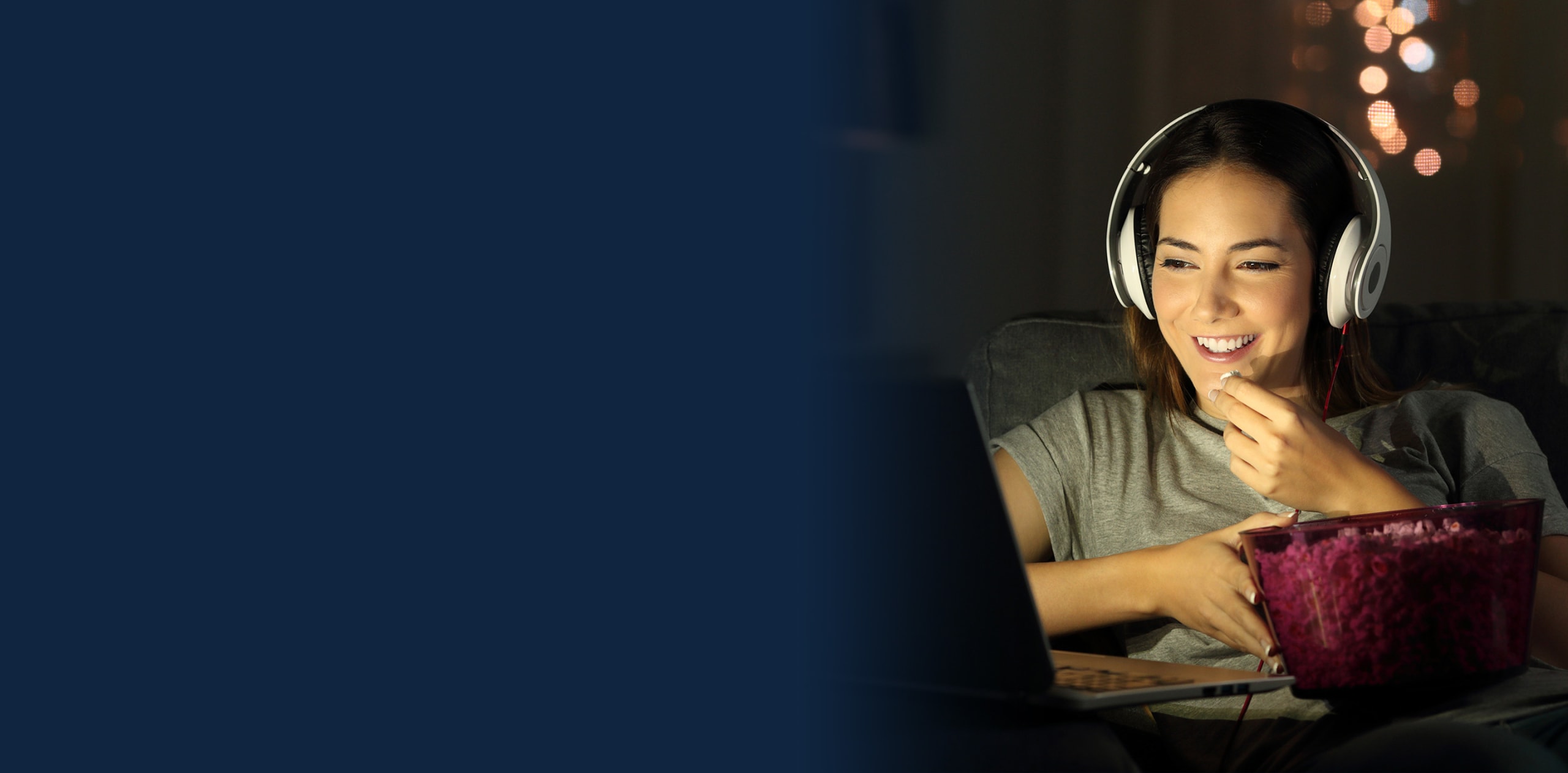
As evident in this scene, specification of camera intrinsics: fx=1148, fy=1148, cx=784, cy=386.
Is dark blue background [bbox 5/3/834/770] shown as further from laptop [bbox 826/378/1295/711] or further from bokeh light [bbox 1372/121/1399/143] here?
bokeh light [bbox 1372/121/1399/143]

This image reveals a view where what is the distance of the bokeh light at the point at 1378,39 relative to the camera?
2219 millimetres

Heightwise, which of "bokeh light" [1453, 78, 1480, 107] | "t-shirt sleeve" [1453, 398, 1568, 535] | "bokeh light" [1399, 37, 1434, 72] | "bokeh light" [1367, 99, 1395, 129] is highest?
"bokeh light" [1399, 37, 1434, 72]

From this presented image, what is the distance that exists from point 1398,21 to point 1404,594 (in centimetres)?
191

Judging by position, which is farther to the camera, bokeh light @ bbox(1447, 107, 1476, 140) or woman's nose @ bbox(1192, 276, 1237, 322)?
bokeh light @ bbox(1447, 107, 1476, 140)

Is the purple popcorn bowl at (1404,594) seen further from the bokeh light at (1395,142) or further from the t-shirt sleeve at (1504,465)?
the bokeh light at (1395,142)

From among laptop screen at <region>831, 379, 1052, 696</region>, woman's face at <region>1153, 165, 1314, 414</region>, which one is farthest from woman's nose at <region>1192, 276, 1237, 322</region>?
laptop screen at <region>831, 379, 1052, 696</region>

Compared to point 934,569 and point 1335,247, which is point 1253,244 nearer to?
point 1335,247

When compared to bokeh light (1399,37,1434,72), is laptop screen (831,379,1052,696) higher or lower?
lower

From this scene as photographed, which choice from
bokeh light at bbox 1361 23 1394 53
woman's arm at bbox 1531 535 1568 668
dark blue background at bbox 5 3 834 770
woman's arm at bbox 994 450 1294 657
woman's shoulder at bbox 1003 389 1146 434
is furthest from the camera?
bokeh light at bbox 1361 23 1394 53

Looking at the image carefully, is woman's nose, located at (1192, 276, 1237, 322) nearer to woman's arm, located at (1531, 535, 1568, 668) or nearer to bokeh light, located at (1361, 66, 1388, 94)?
woman's arm, located at (1531, 535, 1568, 668)

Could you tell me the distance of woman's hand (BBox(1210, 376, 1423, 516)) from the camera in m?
0.88

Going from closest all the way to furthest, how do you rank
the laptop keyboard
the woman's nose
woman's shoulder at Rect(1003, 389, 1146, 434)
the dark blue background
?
the dark blue background < the laptop keyboard < the woman's nose < woman's shoulder at Rect(1003, 389, 1146, 434)

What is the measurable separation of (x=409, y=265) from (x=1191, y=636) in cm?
76

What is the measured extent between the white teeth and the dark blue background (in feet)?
1.92
